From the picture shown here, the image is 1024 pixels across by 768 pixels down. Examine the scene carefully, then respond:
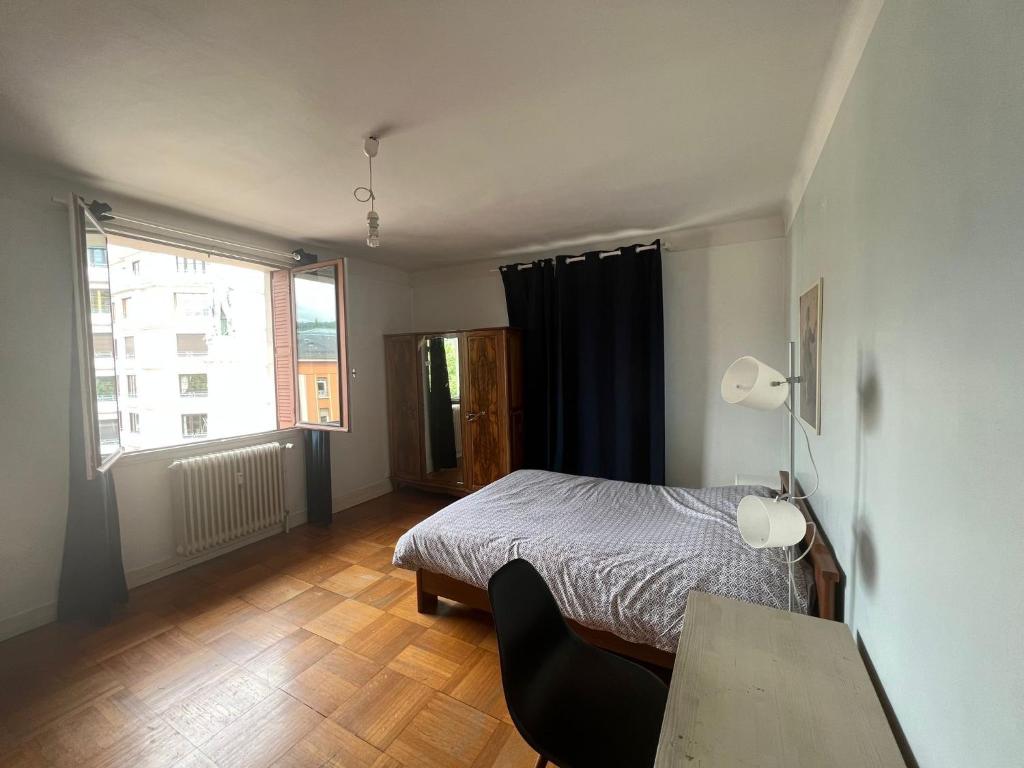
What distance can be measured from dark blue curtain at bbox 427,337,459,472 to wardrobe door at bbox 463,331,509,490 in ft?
0.73

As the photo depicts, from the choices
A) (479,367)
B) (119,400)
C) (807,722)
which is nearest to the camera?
(807,722)

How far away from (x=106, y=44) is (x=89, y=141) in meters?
0.87

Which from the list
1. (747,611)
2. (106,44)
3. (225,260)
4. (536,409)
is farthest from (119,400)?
(747,611)

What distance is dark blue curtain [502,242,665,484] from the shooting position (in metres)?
3.56

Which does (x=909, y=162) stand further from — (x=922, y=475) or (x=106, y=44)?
(x=106, y=44)

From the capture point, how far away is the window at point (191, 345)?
3.14 m

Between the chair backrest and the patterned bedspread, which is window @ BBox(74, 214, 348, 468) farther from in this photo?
the chair backrest

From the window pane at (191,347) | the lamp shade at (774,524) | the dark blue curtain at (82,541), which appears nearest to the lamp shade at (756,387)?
the lamp shade at (774,524)

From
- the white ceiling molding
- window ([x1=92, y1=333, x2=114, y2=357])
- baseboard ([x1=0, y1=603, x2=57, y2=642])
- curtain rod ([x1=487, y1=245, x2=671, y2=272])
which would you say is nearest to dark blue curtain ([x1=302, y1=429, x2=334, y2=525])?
window ([x1=92, y1=333, x2=114, y2=357])

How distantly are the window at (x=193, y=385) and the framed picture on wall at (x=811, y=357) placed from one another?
3.94m

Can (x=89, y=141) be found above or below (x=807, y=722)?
above

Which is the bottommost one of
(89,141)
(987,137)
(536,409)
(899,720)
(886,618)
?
(899,720)

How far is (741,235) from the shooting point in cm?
329

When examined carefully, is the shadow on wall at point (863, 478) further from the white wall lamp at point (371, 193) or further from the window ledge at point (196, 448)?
the window ledge at point (196, 448)
